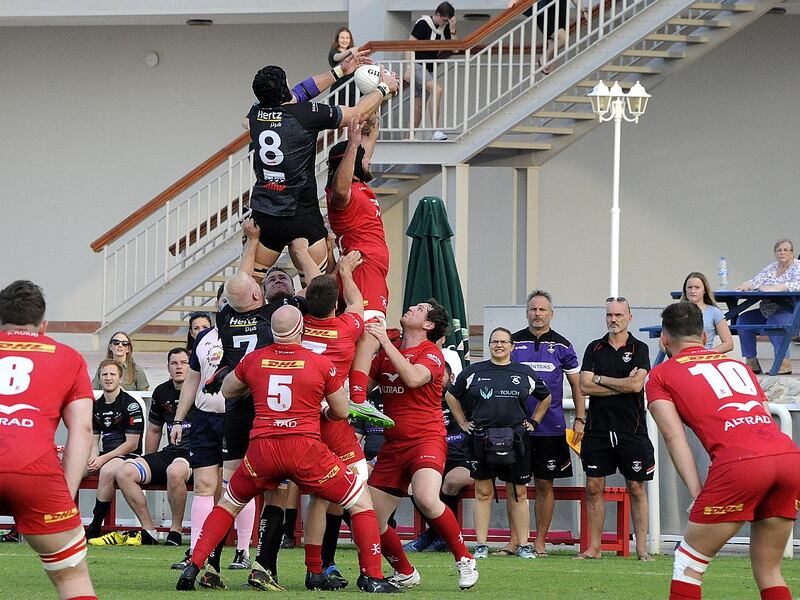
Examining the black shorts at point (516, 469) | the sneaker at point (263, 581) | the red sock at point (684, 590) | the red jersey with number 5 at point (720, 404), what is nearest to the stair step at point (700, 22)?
the black shorts at point (516, 469)

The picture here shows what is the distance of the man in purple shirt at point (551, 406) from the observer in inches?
423

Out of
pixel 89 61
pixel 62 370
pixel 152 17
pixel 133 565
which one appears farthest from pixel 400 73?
pixel 62 370

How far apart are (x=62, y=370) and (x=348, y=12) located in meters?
15.0

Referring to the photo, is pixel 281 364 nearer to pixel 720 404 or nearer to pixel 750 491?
pixel 720 404

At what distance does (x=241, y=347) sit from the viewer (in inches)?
326

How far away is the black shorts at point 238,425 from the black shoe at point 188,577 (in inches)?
32.2

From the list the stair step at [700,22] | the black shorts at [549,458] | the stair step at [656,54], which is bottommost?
the black shorts at [549,458]

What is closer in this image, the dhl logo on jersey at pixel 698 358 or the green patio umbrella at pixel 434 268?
the dhl logo on jersey at pixel 698 358

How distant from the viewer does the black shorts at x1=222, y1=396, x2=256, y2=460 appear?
8.34m

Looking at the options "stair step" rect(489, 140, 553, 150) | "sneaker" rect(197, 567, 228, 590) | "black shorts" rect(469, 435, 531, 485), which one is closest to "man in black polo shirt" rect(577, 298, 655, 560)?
"black shorts" rect(469, 435, 531, 485)

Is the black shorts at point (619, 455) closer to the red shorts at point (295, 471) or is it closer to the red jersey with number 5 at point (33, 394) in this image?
the red shorts at point (295, 471)

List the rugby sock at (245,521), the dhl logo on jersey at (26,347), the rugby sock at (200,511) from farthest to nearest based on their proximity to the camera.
A: the rugby sock at (245,521) < the rugby sock at (200,511) < the dhl logo on jersey at (26,347)

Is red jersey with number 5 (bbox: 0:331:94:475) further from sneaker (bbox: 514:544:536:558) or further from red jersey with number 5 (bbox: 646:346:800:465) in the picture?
sneaker (bbox: 514:544:536:558)

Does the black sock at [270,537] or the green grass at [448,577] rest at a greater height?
the black sock at [270,537]
